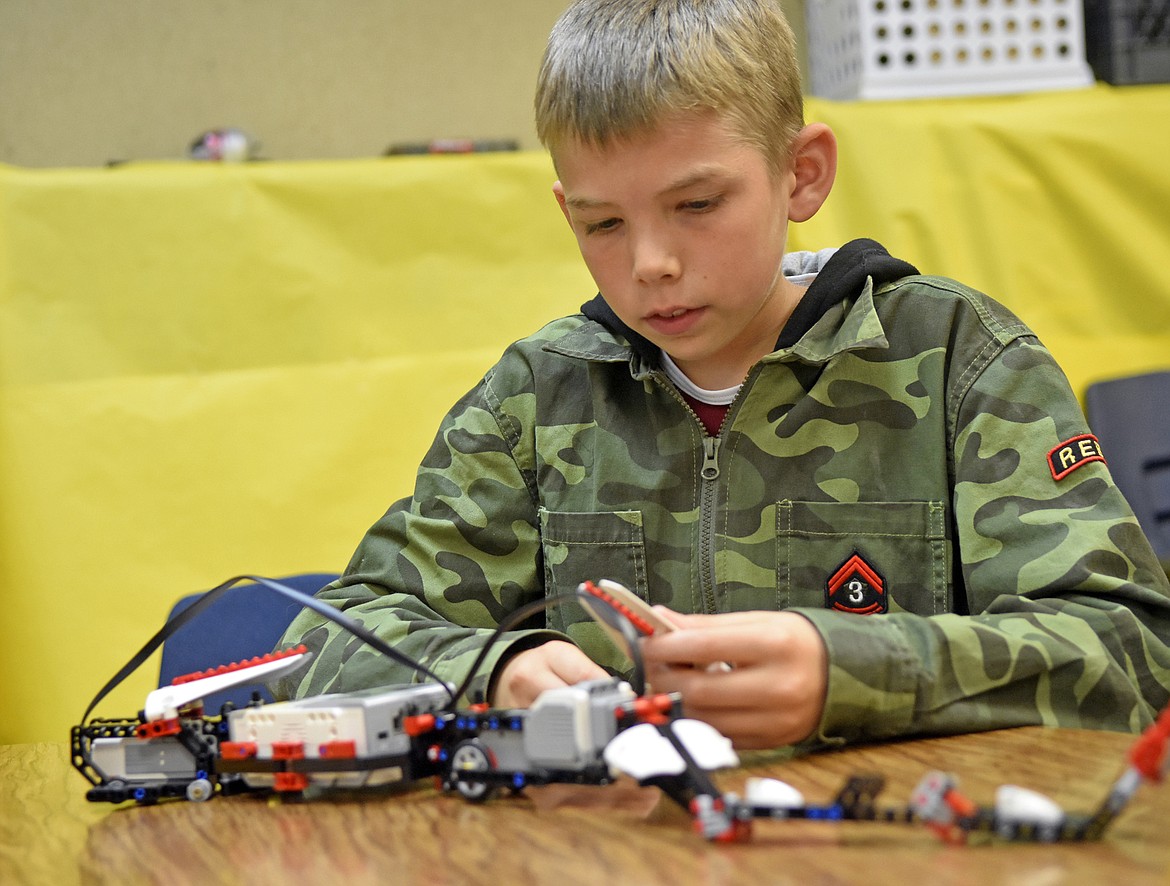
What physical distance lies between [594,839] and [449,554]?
571mm

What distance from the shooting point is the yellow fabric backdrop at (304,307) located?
1.91m

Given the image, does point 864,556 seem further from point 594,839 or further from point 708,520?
point 594,839

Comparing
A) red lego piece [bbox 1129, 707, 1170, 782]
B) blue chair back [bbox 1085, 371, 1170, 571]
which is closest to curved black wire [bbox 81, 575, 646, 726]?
red lego piece [bbox 1129, 707, 1170, 782]

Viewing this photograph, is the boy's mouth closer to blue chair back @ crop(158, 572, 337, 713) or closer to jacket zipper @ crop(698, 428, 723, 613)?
jacket zipper @ crop(698, 428, 723, 613)

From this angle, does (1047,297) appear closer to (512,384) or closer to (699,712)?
(512,384)

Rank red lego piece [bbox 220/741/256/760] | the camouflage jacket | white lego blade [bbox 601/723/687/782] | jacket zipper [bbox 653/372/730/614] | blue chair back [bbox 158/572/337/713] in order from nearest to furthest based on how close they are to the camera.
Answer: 1. white lego blade [bbox 601/723/687/782]
2. red lego piece [bbox 220/741/256/760]
3. the camouflage jacket
4. jacket zipper [bbox 653/372/730/614]
5. blue chair back [bbox 158/572/337/713]

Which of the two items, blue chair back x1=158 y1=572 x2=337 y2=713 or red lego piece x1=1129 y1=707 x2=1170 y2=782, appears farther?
blue chair back x1=158 y1=572 x2=337 y2=713

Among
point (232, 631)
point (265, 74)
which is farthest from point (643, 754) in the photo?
point (265, 74)

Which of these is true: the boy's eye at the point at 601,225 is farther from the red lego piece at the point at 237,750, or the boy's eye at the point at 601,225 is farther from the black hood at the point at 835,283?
the red lego piece at the point at 237,750

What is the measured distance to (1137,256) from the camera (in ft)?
6.73

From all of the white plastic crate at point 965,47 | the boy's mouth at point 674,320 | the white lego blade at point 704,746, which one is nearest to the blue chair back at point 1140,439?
the white plastic crate at point 965,47

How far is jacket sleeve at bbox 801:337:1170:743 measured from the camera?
31.6 inches

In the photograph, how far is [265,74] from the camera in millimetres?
2406

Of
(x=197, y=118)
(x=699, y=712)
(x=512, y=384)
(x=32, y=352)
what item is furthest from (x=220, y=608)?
(x=197, y=118)
